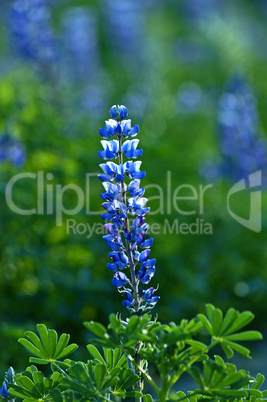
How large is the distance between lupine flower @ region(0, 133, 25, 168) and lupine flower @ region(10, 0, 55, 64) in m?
2.69

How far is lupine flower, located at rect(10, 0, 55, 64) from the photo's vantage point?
6375 mm

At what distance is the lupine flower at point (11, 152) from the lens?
3.80m

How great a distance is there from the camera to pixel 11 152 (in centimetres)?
387

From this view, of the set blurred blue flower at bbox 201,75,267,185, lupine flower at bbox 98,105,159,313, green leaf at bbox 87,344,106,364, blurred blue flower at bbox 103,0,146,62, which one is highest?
blurred blue flower at bbox 103,0,146,62

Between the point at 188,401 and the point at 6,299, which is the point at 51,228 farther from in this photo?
the point at 188,401

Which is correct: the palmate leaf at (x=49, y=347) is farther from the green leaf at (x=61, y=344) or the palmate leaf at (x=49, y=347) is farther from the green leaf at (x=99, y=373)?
the green leaf at (x=99, y=373)

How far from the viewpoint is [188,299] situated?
404 cm

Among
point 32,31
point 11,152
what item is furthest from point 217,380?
point 32,31

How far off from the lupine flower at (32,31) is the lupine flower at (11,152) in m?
2.69

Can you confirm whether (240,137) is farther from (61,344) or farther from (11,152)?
(61,344)

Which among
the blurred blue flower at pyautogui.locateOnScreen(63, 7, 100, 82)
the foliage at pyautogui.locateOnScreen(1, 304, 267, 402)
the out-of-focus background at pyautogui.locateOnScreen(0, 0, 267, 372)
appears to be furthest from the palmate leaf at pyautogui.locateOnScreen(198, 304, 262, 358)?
the blurred blue flower at pyautogui.locateOnScreen(63, 7, 100, 82)

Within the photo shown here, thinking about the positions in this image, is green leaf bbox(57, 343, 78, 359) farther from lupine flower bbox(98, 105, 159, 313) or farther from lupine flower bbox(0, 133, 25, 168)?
lupine flower bbox(0, 133, 25, 168)

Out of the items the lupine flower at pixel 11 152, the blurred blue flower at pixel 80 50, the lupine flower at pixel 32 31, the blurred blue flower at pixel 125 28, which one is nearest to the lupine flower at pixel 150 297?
the lupine flower at pixel 11 152

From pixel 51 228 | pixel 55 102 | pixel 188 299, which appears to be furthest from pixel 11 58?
pixel 188 299
